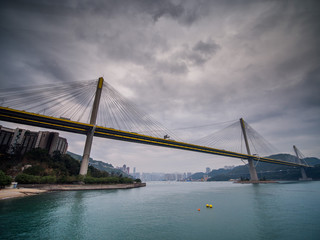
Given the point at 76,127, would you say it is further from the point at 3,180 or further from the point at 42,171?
the point at 3,180

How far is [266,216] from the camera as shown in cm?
1247

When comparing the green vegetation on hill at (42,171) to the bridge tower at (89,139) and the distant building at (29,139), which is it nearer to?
the bridge tower at (89,139)

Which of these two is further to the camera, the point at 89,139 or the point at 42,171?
the point at 42,171

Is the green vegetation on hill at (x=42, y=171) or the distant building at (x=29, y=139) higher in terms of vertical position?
the distant building at (x=29, y=139)

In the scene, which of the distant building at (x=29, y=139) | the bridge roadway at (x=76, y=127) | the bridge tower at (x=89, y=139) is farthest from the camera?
the distant building at (x=29, y=139)

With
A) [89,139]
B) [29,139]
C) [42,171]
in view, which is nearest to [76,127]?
[89,139]

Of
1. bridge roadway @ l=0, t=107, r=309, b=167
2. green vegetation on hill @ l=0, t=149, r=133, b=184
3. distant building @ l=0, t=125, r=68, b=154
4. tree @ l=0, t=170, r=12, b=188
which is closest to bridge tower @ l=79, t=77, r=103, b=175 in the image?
bridge roadway @ l=0, t=107, r=309, b=167

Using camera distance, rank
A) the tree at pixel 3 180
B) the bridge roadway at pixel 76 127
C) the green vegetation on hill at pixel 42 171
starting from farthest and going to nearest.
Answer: the green vegetation on hill at pixel 42 171, the bridge roadway at pixel 76 127, the tree at pixel 3 180

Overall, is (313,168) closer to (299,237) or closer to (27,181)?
(299,237)

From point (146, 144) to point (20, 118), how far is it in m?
29.7

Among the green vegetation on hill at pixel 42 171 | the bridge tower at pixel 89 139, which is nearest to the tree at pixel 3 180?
the green vegetation on hill at pixel 42 171

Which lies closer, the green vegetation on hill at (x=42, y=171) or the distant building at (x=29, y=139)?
the green vegetation on hill at (x=42, y=171)

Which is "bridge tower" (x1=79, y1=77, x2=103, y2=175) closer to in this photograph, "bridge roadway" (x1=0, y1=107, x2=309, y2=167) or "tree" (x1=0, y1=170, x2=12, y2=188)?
"bridge roadway" (x1=0, y1=107, x2=309, y2=167)

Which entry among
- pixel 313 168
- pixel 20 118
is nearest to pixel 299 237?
pixel 20 118
